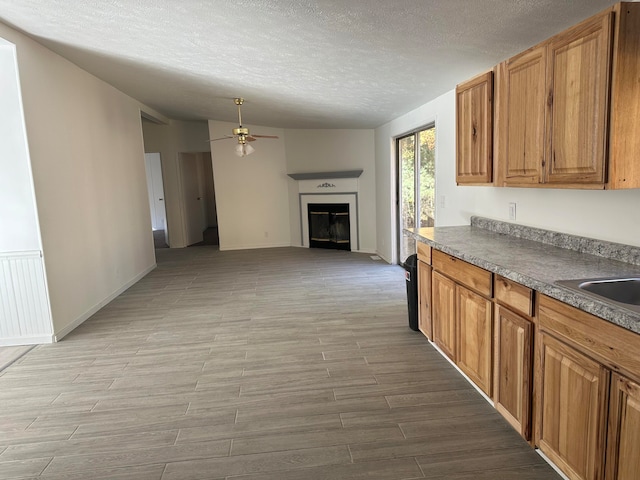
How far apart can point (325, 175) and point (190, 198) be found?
12.0 feet

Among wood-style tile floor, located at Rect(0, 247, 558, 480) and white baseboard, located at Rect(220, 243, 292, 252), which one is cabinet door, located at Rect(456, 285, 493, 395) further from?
white baseboard, located at Rect(220, 243, 292, 252)

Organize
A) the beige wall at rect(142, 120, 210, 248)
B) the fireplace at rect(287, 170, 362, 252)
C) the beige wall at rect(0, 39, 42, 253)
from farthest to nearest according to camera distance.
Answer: the beige wall at rect(142, 120, 210, 248), the fireplace at rect(287, 170, 362, 252), the beige wall at rect(0, 39, 42, 253)

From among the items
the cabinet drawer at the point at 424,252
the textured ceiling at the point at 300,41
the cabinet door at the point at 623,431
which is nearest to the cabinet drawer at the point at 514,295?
the cabinet door at the point at 623,431

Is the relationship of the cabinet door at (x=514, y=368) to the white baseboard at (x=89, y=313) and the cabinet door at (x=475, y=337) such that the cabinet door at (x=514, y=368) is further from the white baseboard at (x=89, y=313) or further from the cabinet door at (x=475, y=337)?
the white baseboard at (x=89, y=313)

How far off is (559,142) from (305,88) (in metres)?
3.15

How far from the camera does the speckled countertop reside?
1.60 m

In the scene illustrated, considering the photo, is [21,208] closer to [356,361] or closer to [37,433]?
[37,433]

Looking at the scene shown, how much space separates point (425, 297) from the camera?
346 cm

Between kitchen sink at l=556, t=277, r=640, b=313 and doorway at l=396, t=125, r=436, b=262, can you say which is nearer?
kitchen sink at l=556, t=277, r=640, b=313

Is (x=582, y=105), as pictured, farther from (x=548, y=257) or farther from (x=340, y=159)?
(x=340, y=159)

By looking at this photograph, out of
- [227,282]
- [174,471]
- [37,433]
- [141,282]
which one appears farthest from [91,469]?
[141,282]

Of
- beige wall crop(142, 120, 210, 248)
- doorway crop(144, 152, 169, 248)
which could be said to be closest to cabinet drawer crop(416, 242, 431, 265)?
beige wall crop(142, 120, 210, 248)

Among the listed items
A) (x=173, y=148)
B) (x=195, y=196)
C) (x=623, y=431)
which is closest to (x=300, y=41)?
(x=623, y=431)

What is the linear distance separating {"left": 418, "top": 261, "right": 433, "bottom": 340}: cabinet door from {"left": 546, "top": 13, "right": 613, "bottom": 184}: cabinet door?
1318mm
